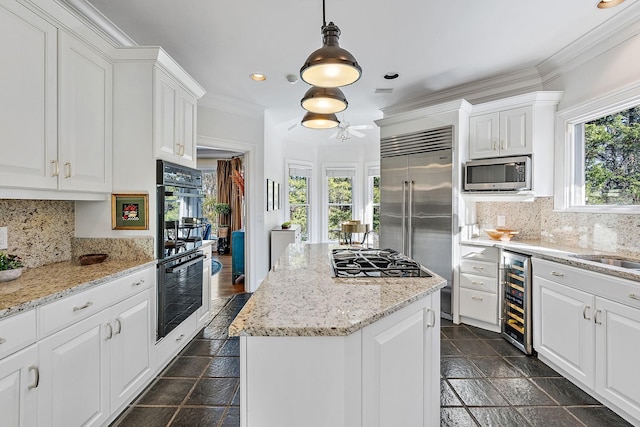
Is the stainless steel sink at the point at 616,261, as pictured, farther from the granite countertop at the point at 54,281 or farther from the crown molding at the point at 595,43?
the granite countertop at the point at 54,281

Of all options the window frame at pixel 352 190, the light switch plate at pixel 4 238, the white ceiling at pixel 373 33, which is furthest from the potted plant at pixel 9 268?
the window frame at pixel 352 190

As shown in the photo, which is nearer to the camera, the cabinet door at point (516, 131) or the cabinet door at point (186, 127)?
the cabinet door at point (186, 127)

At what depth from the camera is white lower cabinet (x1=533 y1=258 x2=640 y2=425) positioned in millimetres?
1856

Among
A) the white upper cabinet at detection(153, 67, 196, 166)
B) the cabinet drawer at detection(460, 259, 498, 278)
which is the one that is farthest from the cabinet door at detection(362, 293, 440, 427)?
the white upper cabinet at detection(153, 67, 196, 166)

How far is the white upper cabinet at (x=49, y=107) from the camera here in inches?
62.9

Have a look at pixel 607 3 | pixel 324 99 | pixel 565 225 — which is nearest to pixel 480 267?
pixel 565 225

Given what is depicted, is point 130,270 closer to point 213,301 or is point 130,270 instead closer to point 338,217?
point 213,301

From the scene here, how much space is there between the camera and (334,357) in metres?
1.08

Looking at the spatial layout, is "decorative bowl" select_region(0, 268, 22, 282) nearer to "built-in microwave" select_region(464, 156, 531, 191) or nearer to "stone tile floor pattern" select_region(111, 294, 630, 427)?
"stone tile floor pattern" select_region(111, 294, 630, 427)

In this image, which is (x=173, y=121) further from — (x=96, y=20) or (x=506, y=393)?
(x=506, y=393)

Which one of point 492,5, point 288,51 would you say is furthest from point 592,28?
point 288,51

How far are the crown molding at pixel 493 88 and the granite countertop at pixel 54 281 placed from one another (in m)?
3.77

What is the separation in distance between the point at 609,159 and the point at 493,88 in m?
1.42

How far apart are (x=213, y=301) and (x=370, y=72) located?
11.2 ft
